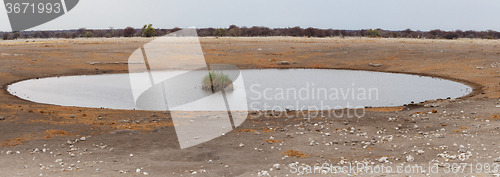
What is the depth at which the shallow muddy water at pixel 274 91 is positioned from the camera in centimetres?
1501

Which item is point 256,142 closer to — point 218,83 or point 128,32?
point 218,83

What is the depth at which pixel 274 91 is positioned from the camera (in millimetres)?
17688

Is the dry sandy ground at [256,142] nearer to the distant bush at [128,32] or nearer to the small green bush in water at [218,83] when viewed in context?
the small green bush in water at [218,83]

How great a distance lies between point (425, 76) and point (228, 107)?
563 inches

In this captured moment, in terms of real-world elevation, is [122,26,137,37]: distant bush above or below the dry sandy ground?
above

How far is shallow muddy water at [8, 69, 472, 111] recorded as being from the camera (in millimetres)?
15008

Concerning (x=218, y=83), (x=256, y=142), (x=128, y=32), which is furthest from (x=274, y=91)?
(x=128, y=32)

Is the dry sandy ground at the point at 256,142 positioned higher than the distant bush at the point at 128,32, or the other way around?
the distant bush at the point at 128,32

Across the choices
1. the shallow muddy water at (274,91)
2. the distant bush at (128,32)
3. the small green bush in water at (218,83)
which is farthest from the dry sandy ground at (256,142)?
the distant bush at (128,32)

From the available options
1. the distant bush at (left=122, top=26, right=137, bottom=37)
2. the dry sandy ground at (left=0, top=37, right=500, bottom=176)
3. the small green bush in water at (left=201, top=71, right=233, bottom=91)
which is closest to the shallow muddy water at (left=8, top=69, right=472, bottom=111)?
the small green bush in water at (left=201, top=71, right=233, bottom=91)

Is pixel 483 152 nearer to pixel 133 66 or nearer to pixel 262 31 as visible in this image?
pixel 133 66

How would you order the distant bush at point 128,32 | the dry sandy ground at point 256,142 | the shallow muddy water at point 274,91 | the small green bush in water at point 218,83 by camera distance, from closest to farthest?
the dry sandy ground at point 256,142, the shallow muddy water at point 274,91, the small green bush in water at point 218,83, the distant bush at point 128,32

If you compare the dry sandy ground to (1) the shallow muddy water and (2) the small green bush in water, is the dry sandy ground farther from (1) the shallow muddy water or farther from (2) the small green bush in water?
(2) the small green bush in water

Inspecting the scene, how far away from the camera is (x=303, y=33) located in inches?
3339
